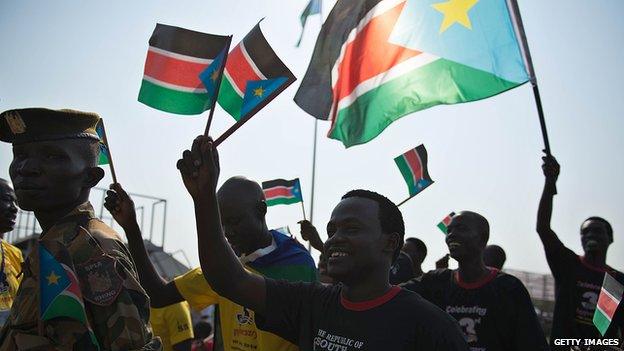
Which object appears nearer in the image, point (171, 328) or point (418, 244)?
point (171, 328)

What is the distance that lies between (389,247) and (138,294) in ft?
4.23

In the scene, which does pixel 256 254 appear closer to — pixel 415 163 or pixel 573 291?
pixel 573 291

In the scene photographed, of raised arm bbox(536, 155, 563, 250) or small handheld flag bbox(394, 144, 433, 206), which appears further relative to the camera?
small handheld flag bbox(394, 144, 433, 206)

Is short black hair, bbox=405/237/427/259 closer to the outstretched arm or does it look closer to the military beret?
the outstretched arm

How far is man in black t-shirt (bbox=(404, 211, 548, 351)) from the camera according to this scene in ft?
16.1

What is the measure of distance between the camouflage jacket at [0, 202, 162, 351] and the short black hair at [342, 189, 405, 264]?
4.03ft

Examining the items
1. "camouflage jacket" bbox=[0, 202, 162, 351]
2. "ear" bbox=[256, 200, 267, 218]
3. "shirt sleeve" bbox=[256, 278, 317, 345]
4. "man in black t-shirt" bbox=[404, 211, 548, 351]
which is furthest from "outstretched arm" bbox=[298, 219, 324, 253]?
"camouflage jacket" bbox=[0, 202, 162, 351]

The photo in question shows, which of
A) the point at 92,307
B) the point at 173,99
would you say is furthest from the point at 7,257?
the point at 92,307

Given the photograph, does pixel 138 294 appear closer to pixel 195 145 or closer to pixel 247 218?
pixel 195 145

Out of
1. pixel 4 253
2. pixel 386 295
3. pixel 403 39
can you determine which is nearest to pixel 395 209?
pixel 386 295

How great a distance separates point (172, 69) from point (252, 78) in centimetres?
59

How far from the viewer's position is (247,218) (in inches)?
175

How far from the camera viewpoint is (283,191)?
8.86 meters

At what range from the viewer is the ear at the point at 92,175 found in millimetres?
3012
